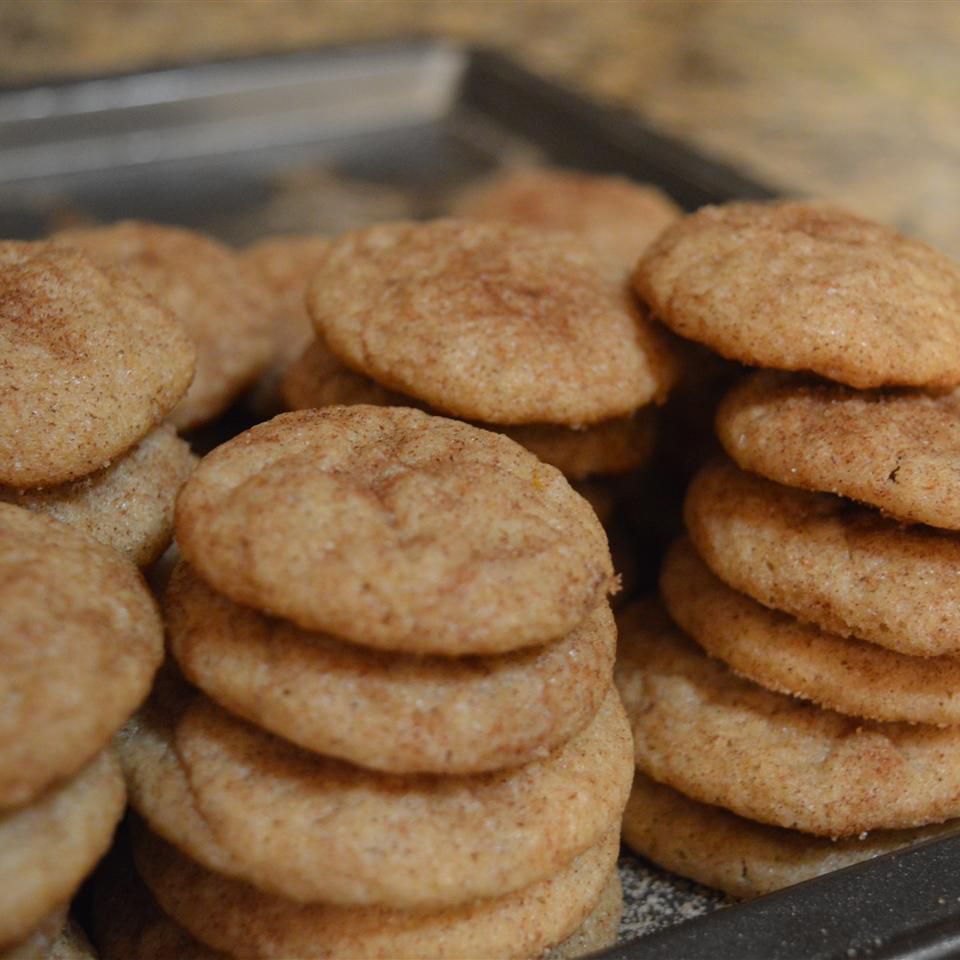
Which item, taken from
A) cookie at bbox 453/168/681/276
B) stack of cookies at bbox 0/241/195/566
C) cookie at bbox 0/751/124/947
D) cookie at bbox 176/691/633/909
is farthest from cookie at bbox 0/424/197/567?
cookie at bbox 453/168/681/276

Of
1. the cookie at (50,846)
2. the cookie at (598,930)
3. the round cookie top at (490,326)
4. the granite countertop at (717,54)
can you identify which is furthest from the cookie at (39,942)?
the granite countertop at (717,54)

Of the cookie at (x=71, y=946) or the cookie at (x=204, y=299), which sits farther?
the cookie at (x=204, y=299)

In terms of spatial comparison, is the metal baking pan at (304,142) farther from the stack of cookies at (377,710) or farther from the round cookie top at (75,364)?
the stack of cookies at (377,710)

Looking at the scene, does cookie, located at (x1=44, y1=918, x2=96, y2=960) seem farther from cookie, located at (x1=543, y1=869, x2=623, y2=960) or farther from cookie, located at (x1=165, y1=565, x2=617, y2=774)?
cookie, located at (x1=543, y1=869, x2=623, y2=960)

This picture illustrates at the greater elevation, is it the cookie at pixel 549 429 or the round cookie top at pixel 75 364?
the round cookie top at pixel 75 364

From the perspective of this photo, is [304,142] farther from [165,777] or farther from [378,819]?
[378,819]

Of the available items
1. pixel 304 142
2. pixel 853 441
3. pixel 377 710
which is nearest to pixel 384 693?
pixel 377 710

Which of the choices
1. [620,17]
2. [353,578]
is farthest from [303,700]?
[620,17]
